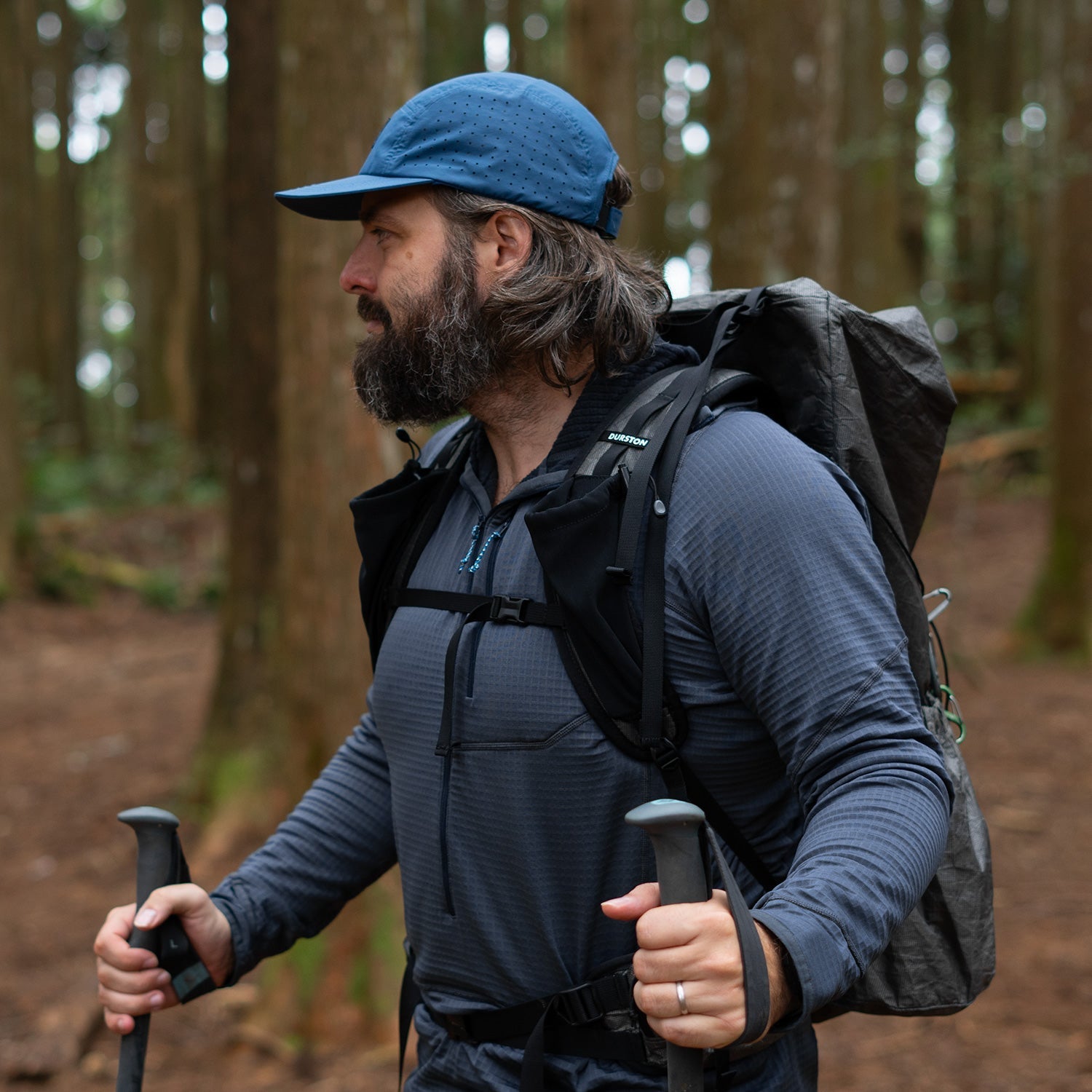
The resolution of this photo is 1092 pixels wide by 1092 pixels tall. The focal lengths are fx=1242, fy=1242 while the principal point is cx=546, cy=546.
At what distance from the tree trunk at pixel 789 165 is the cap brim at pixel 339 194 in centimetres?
481

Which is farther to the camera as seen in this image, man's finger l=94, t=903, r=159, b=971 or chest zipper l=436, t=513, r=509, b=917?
man's finger l=94, t=903, r=159, b=971

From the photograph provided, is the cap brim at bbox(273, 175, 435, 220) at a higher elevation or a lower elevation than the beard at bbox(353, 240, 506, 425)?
higher

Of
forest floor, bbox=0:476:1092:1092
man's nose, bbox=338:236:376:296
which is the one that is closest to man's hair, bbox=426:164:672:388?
man's nose, bbox=338:236:376:296

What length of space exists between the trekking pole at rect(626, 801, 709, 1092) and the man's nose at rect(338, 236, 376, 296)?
3.74ft

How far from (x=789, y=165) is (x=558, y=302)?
5.25 metres

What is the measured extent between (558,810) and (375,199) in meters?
1.11

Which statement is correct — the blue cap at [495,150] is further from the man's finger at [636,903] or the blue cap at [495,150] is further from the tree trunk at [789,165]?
the tree trunk at [789,165]

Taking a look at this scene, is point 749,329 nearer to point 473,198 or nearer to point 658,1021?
point 473,198

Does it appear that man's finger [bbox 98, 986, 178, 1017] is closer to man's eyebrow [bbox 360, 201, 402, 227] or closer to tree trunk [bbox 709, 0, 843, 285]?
man's eyebrow [bbox 360, 201, 402, 227]

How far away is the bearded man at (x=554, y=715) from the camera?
Result: 1600 mm

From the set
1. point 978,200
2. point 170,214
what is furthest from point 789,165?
point 170,214

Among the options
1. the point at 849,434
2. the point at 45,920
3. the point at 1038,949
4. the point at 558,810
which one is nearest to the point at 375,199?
the point at 849,434

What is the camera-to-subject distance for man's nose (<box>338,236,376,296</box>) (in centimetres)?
221

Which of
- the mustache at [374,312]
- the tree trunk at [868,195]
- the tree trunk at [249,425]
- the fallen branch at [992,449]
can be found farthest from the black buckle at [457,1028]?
the tree trunk at [868,195]
